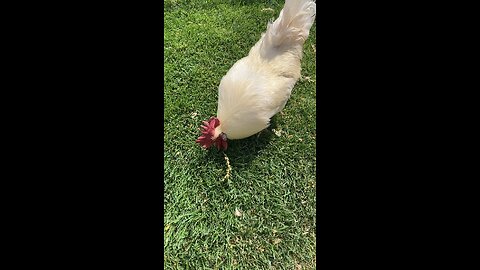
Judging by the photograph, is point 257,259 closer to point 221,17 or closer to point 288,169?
point 288,169

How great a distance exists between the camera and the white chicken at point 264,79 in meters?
3.00

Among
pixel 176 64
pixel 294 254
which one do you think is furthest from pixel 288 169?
pixel 176 64

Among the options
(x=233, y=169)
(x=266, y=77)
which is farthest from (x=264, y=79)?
(x=233, y=169)

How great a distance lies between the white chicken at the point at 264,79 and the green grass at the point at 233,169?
0.42 m

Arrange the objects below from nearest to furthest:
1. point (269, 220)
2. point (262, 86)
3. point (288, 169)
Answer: point (262, 86), point (269, 220), point (288, 169)

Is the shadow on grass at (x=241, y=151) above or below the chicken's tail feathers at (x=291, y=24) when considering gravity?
below

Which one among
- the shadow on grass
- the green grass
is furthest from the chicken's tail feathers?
the shadow on grass

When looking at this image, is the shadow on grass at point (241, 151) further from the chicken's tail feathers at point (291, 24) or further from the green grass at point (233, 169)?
the chicken's tail feathers at point (291, 24)

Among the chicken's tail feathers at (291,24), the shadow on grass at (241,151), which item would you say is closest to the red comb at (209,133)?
the shadow on grass at (241,151)

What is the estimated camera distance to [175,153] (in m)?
3.55

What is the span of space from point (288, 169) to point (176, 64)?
70.6 inches

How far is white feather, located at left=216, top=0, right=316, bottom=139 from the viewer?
9.84 feet

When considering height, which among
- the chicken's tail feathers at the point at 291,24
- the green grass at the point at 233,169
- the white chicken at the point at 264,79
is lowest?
the green grass at the point at 233,169

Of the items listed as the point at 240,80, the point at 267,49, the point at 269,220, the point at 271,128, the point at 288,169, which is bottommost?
the point at 269,220
